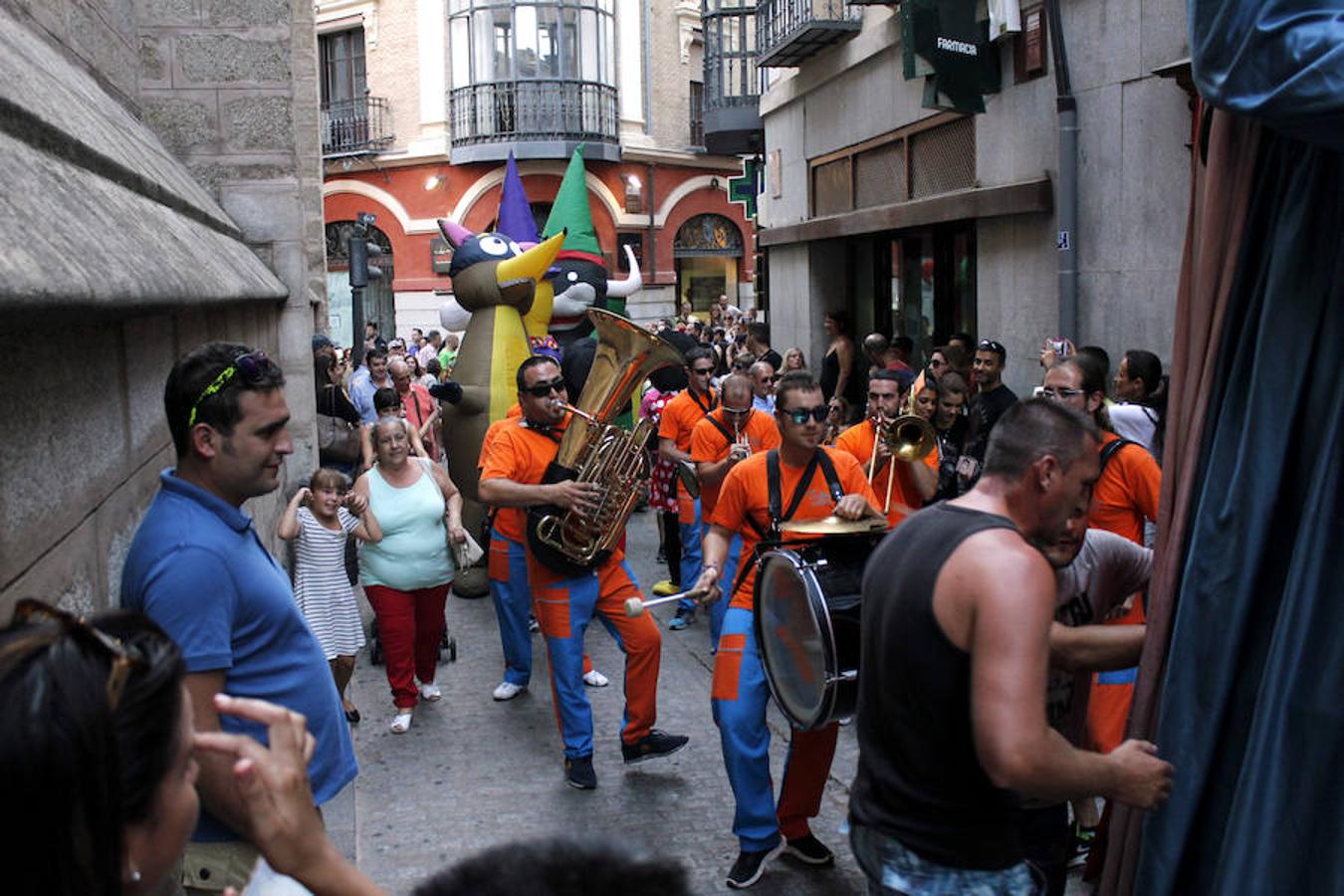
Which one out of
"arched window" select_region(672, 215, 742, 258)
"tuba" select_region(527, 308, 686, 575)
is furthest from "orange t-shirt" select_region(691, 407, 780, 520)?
"arched window" select_region(672, 215, 742, 258)

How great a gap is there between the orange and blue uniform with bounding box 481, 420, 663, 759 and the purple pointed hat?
636 centimetres

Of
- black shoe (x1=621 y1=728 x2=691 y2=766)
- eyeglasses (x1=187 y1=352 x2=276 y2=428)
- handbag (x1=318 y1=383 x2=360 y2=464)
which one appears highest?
eyeglasses (x1=187 y1=352 x2=276 y2=428)

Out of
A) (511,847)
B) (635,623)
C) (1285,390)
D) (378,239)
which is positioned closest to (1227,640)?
(1285,390)

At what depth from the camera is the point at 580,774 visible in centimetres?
592

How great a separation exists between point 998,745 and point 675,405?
6.18 metres

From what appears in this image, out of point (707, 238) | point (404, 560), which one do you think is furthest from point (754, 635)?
point (707, 238)

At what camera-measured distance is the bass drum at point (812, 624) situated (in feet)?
13.2

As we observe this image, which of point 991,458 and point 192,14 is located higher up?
point 192,14

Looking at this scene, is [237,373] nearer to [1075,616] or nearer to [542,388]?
[1075,616]

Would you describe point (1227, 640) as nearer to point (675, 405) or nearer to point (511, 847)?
point (511, 847)

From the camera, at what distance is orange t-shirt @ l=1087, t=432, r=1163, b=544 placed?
15.7 feet

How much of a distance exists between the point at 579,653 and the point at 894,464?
171cm

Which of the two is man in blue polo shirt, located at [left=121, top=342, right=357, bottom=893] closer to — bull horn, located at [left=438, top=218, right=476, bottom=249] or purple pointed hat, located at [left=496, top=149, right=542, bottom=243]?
bull horn, located at [left=438, top=218, right=476, bottom=249]

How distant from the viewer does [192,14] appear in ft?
24.4
